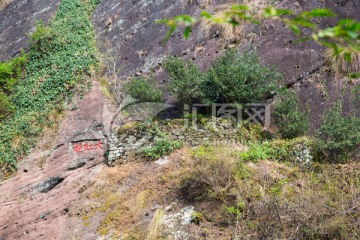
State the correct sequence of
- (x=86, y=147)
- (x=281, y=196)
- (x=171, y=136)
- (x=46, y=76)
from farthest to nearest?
(x=46, y=76) < (x=86, y=147) < (x=171, y=136) < (x=281, y=196)

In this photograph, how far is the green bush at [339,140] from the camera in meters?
8.48

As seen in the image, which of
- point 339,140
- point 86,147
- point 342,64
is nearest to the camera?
point 339,140

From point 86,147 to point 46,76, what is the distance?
439 centimetres

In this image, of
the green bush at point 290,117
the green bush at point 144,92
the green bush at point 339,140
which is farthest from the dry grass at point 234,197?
the green bush at point 144,92

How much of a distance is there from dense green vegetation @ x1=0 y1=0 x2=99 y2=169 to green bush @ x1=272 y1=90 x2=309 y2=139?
667 centimetres

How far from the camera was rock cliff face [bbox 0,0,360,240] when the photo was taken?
9.30 metres

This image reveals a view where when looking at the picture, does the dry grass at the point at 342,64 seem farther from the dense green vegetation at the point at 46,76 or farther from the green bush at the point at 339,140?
the dense green vegetation at the point at 46,76

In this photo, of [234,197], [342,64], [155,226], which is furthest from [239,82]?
[155,226]

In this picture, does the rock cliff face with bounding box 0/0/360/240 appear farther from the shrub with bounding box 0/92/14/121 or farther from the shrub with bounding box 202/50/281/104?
the shrub with bounding box 0/92/14/121

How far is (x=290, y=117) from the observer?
378 inches

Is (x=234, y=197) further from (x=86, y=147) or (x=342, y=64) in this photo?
(x=342, y=64)

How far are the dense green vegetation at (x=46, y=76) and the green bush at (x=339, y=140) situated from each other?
7955 mm

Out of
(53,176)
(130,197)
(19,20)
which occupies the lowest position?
(53,176)

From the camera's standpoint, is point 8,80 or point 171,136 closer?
point 171,136
